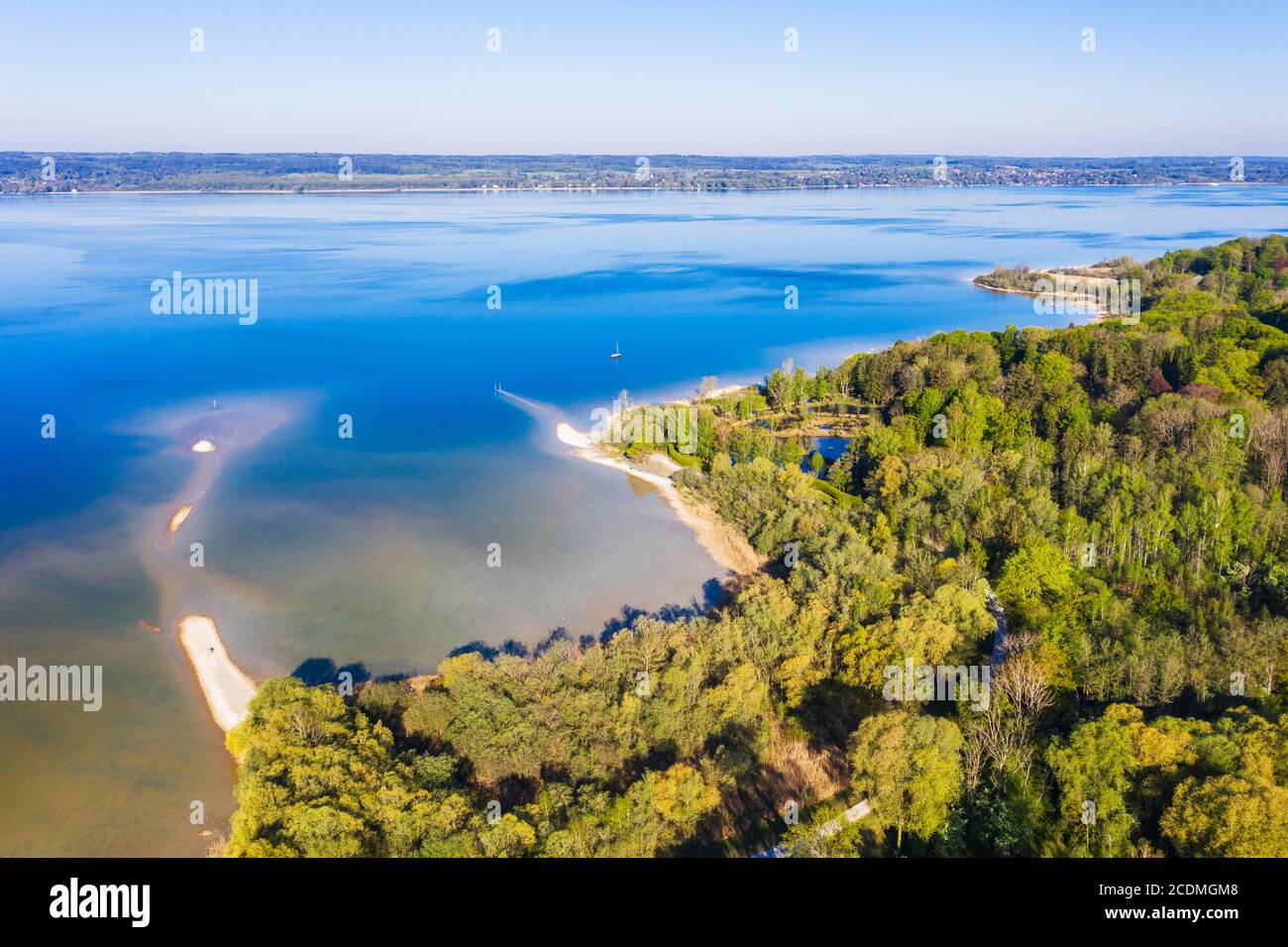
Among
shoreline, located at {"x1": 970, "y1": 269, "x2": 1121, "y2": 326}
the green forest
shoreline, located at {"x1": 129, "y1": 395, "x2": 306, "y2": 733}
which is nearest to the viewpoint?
the green forest

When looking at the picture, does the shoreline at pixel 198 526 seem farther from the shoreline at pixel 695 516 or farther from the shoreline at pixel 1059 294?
the shoreline at pixel 1059 294

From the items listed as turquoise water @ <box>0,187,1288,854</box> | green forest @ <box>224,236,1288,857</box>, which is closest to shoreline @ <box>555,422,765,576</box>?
green forest @ <box>224,236,1288,857</box>

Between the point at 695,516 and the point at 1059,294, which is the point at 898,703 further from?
the point at 1059,294

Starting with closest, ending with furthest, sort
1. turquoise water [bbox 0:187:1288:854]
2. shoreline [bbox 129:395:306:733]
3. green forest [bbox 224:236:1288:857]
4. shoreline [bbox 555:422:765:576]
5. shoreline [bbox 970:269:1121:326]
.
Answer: green forest [bbox 224:236:1288:857], turquoise water [bbox 0:187:1288:854], shoreline [bbox 129:395:306:733], shoreline [bbox 555:422:765:576], shoreline [bbox 970:269:1121:326]

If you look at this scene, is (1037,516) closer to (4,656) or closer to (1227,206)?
(4,656)

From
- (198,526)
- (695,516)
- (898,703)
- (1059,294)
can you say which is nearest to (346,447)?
(198,526)

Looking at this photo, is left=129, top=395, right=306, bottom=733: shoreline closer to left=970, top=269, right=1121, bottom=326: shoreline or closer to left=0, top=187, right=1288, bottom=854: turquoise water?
left=0, top=187, right=1288, bottom=854: turquoise water

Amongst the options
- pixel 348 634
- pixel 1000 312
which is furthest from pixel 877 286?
pixel 348 634
